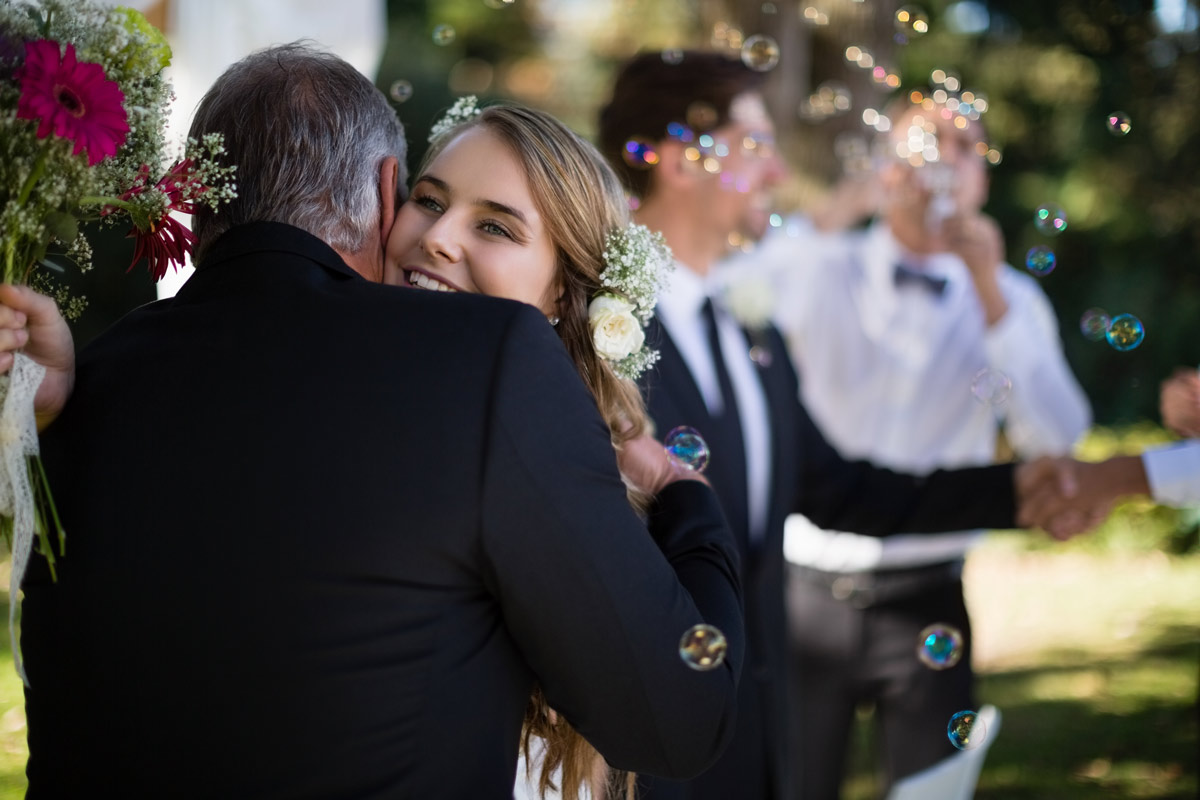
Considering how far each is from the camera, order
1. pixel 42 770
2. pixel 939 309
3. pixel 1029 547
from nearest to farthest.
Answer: pixel 42 770
pixel 939 309
pixel 1029 547

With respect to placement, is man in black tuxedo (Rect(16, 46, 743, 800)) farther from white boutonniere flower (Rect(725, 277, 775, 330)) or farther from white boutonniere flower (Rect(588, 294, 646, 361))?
white boutonniere flower (Rect(725, 277, 775, 330))

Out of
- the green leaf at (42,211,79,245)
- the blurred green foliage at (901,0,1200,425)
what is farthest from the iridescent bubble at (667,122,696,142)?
the blurred green foliage at (901,0,1200,425)

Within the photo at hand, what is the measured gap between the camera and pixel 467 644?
1.56 metres

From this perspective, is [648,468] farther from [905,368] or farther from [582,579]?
[905,368]

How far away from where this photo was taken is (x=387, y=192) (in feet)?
6.28

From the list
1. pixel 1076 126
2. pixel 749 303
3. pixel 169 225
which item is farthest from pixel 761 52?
pixel 1076 126

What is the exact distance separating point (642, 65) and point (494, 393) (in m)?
2.69

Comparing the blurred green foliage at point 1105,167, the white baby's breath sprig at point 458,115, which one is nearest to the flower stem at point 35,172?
the white baby's breath sprig at point 458,115

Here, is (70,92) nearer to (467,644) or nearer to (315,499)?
(315,499)

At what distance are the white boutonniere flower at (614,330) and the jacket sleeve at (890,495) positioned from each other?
135 cm

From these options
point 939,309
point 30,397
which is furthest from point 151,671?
point 939,309

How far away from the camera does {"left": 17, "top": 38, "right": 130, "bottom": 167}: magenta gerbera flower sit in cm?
152

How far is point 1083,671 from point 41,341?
6.87 meters

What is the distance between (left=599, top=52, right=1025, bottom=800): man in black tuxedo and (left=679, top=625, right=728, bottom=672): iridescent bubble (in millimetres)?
689
